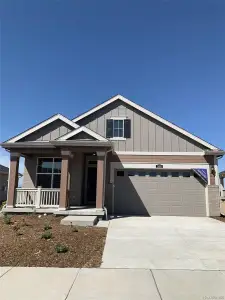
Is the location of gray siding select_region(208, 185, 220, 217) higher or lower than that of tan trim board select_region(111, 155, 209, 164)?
lower

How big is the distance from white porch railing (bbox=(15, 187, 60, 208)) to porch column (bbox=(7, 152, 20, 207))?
0.31m

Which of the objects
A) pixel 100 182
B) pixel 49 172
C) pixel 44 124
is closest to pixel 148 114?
pixel 100 182

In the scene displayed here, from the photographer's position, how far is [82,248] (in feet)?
22.5

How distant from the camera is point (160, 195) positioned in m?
15.0

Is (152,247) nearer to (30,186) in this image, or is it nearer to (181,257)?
(181,257)

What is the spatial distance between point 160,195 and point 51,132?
23.5 ft

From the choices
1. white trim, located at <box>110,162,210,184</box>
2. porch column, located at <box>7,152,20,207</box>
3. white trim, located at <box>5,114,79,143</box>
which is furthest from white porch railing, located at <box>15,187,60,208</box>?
white trim, located at <box>110,162,210,184</box>

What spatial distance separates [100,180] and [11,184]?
465cm

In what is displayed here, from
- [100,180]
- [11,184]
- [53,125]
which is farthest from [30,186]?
[100,180]

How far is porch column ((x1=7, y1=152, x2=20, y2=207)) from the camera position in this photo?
13.2 m

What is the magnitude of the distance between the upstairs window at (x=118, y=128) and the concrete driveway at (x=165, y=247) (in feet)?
20.3

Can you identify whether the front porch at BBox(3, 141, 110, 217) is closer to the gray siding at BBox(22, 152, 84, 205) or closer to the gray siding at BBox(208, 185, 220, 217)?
the gray siding at BBox(22, 152, 84, 205)

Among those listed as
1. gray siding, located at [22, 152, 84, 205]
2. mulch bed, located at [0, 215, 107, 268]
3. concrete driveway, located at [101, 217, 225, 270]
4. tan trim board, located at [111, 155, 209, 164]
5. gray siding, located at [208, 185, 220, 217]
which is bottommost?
concrete driveway, located at [101, 217, 225, 270]

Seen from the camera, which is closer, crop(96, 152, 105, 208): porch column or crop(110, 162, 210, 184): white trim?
crop(96, 152, 105, 208): porch column
